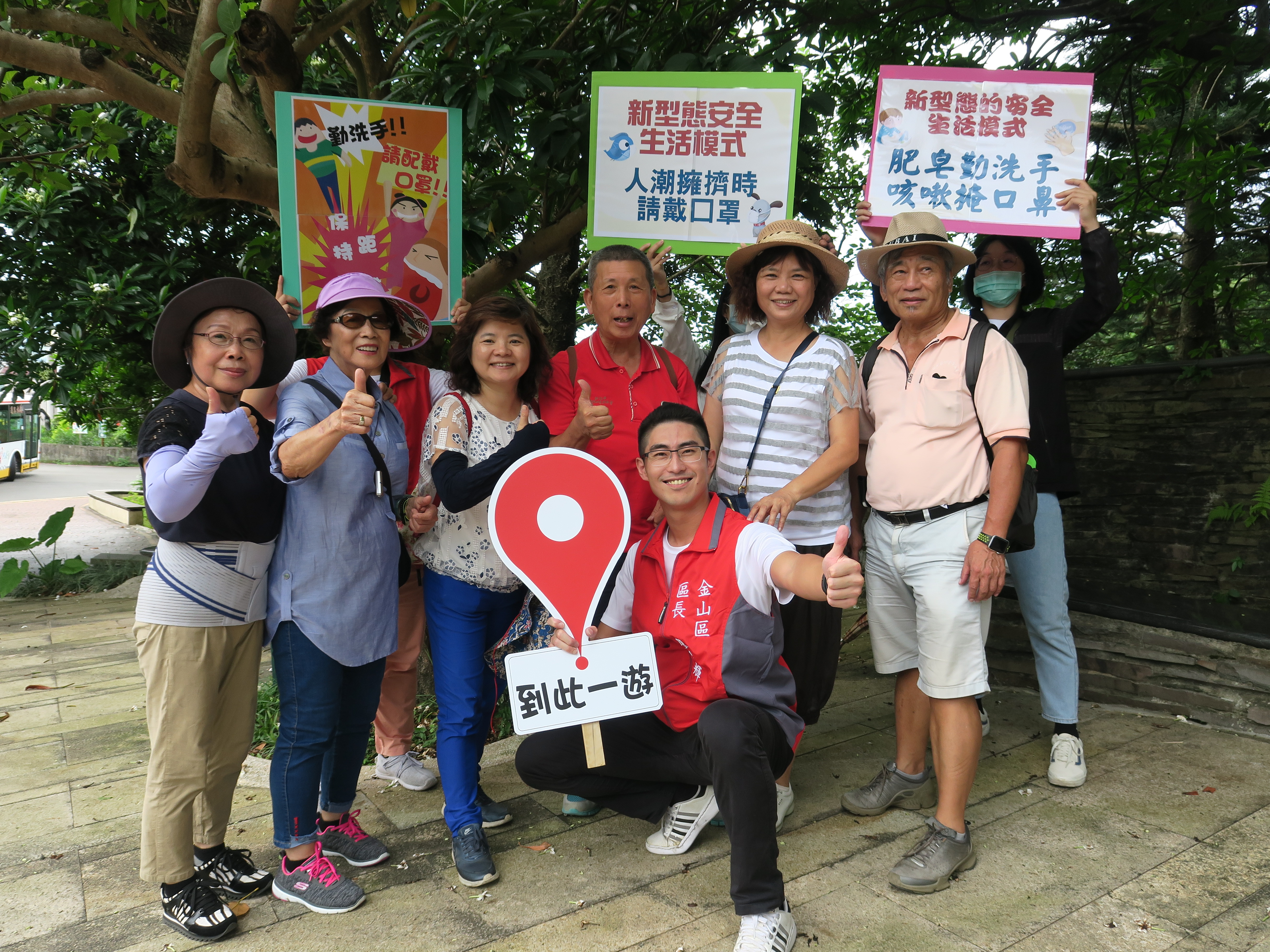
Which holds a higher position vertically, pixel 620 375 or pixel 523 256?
pixel 523 256

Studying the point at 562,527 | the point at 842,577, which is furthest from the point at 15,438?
the point at 842,577

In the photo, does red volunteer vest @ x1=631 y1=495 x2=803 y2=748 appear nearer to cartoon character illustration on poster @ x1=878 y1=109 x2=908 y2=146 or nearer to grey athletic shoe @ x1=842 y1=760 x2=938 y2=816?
grey athletic shoe @ x1=842 y1=760 x2=938 y2=816

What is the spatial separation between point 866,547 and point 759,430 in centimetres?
57

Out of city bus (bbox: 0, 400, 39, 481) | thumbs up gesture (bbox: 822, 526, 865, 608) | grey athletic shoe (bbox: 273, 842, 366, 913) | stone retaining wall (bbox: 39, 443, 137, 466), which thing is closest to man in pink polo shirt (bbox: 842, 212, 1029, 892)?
thumbs up gesture (bbox: 822, 526, 865, 608)

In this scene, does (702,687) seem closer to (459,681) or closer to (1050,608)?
(459,681)

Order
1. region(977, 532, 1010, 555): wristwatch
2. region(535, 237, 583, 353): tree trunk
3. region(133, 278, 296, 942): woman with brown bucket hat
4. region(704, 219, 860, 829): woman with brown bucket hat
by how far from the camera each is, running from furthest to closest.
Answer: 1. region(535, 237, 583, 353): tree trunk
2. region(704, 219, 860, 829): woman with brown bucket hat
3. region(977, 532, 1010, 555): wristwatch
4. region(133, 278, 296, 942): woman with brown bucket hat

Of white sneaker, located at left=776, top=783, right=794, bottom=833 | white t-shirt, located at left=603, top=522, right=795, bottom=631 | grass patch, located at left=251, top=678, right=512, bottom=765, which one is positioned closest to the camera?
white t-shirt, located at left=603, top=522, right=795, bottom=631

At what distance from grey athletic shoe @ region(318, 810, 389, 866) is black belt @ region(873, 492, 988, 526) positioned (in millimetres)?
1910

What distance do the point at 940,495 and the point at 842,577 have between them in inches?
33.7

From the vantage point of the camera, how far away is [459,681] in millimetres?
2660

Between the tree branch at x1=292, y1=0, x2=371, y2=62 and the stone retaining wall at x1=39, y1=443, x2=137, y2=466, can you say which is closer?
the tree branch at x1=292, y1=0, x2=371, y2=62

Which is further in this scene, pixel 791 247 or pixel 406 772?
pixel 406 772

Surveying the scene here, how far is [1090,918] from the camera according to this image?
2.34m

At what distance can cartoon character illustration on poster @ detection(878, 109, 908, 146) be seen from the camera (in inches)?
131
